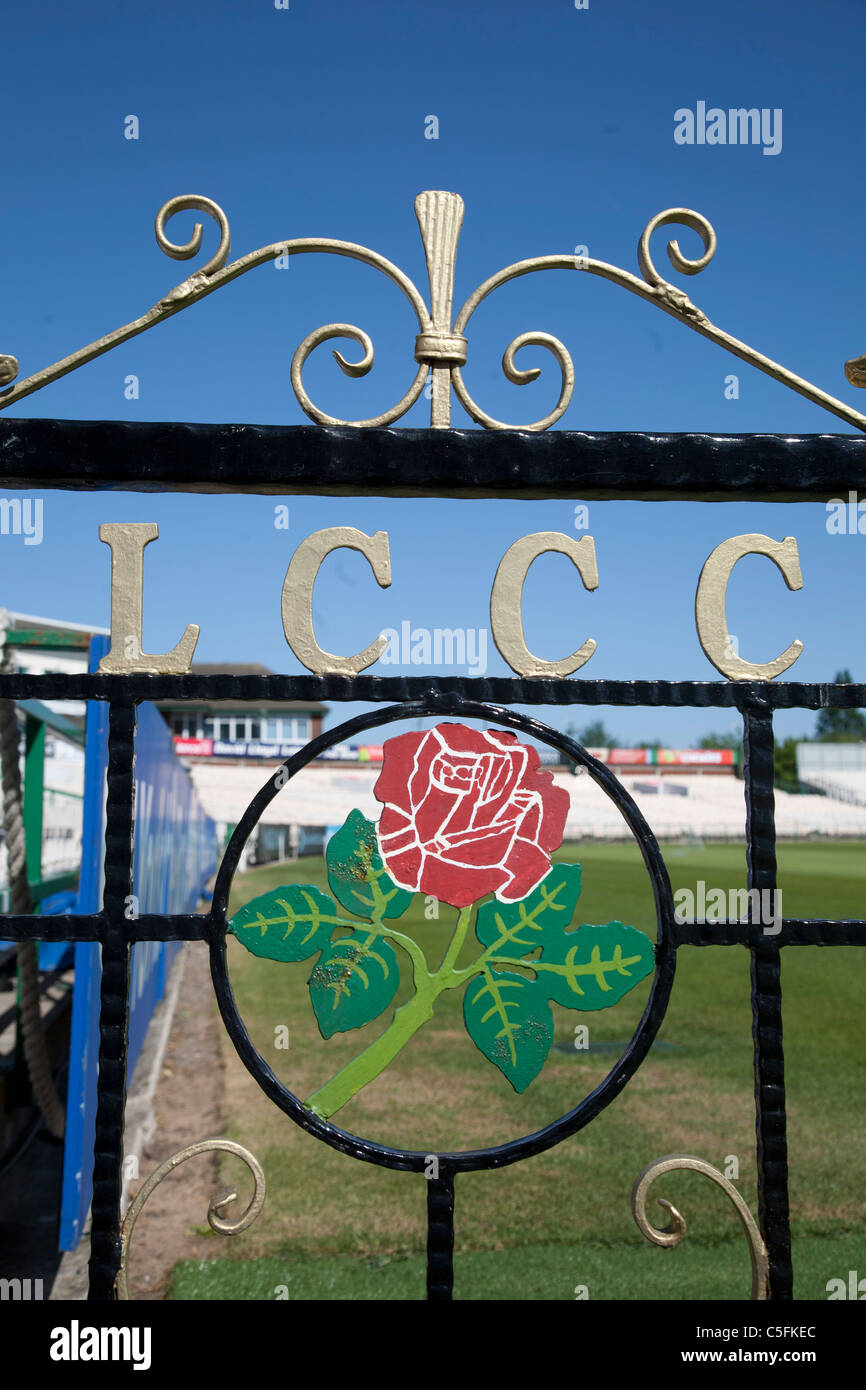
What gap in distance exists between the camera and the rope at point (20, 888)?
9.80 feet

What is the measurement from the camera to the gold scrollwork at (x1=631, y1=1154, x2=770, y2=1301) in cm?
175

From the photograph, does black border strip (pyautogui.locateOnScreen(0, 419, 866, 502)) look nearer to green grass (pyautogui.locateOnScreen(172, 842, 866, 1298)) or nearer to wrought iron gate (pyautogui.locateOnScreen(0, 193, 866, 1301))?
wrought iron gate (pyautogui.locateOnScreen(0, 193, 866, 1301))

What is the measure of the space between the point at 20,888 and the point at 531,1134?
2.15 meters

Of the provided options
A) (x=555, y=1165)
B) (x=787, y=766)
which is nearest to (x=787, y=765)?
(x=787, y=766)

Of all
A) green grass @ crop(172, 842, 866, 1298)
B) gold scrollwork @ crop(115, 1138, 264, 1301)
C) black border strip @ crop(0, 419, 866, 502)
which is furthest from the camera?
green grass @ crop(172, 842, 866, 1298)

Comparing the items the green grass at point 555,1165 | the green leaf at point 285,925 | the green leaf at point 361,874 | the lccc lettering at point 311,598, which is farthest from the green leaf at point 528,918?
the green grass at point 555,1165

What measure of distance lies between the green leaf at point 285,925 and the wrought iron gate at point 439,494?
0.07 m

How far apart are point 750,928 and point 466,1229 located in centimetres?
296

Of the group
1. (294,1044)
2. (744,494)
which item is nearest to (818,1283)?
(744,494)

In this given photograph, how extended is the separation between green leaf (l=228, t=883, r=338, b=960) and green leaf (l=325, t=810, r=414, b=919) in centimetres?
5

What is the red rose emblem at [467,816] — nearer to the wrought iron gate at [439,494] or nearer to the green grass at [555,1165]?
the wrought iron gate at [439,494]

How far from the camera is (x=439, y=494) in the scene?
196 centimetres

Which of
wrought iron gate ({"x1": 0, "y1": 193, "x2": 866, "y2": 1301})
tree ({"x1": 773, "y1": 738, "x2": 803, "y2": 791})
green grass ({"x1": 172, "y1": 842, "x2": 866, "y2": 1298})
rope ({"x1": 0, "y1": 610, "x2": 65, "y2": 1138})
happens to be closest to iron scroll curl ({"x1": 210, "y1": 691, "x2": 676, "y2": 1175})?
wrought iron gate ({"x1": 0, "y1": 193, "x2": 866, "y2": 1301})

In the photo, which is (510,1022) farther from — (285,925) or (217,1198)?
(217,1198)
